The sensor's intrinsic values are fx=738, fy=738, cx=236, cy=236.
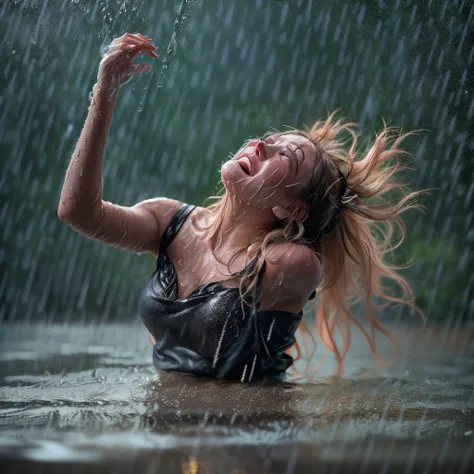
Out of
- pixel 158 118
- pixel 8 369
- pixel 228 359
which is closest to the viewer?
pixel 228 359

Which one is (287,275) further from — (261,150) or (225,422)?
(225,422)

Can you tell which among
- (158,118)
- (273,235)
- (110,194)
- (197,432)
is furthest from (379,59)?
(197,432)

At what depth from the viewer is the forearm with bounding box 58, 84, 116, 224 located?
1664 mm

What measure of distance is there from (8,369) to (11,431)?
2.92ft

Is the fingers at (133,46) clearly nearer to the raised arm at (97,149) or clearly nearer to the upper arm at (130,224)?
the raised arm at (97,149)

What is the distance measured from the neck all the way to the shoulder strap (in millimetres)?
105

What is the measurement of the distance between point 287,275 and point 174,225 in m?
0.37

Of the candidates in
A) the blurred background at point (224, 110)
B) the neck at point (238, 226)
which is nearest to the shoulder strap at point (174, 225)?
the neck at point (238, 226)

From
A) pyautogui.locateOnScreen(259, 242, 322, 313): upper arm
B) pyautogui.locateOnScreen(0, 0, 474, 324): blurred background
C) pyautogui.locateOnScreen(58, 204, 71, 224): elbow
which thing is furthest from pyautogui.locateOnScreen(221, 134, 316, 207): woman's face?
pyautogui.locateOnScreen(0, 0, 474, 324): blurred background

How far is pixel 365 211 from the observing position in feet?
6.37

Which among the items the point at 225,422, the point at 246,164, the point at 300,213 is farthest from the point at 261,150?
the point at 225,422

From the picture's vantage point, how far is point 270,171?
1.76 m

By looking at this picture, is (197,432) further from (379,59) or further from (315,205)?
(379,59)

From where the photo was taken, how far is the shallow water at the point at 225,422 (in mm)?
1099
